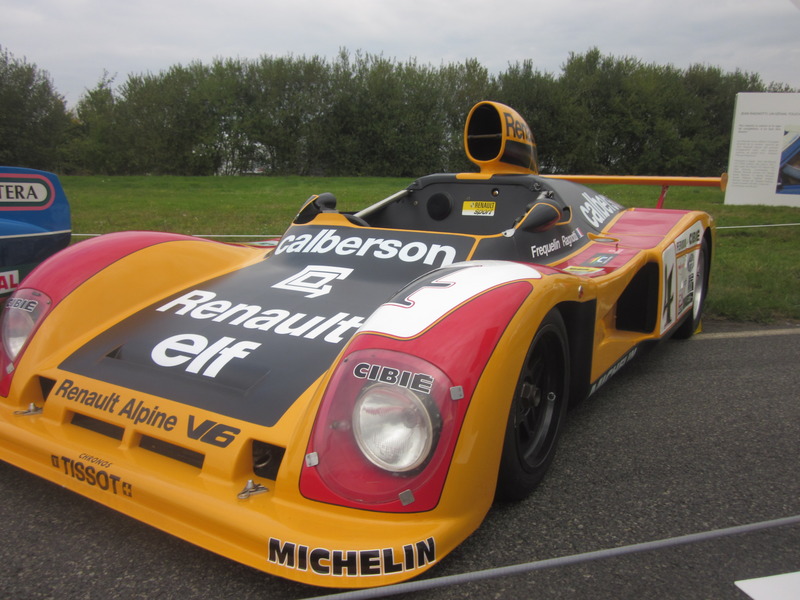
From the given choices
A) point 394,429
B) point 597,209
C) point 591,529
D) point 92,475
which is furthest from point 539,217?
point 92,475

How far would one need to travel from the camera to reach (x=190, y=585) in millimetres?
1529

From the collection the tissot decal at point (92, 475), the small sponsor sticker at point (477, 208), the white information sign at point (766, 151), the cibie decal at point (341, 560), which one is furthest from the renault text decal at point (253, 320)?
the white information sign at point (766, 151)

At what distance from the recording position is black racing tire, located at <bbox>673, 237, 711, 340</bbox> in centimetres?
398

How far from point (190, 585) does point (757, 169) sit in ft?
46.9

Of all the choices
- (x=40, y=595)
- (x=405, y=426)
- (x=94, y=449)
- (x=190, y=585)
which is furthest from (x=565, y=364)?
(x=40, y=595)

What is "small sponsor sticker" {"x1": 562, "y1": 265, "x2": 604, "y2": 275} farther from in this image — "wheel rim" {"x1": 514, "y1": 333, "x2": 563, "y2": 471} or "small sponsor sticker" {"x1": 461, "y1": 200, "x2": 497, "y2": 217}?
"small sponsor sticker" {"x1": 461, "y1": 200, "x2": 497, "y2": 217}

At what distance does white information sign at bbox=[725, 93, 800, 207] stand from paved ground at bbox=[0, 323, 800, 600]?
1190 cm

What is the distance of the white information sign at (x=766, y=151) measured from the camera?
40.5ft

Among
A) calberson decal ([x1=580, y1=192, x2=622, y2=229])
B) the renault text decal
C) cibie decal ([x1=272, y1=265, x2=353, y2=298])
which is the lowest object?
the renault text decal

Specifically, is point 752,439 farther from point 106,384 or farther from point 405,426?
point 106,384

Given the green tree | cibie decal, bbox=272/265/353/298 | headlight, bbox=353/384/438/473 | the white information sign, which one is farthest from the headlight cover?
the green tree

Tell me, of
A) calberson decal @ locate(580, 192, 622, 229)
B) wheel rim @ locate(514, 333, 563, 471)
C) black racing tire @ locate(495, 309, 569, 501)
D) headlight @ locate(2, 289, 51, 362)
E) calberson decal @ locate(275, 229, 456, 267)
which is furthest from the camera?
calberson decal @ locate(580, 192, 622, 229)

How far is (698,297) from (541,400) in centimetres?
256

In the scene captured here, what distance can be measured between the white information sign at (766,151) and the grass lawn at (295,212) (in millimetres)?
696
